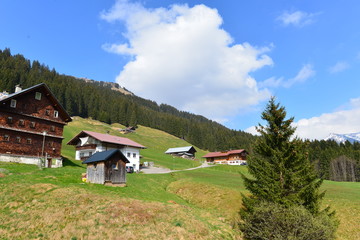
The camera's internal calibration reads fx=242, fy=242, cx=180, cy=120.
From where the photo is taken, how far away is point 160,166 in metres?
73.2

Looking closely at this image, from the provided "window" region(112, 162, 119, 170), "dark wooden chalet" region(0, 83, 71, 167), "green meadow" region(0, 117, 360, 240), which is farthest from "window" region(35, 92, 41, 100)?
"window" region(112, 162, 119, 170)

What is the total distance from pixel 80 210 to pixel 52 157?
29.0 m

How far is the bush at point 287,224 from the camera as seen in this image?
→ 1906 cm

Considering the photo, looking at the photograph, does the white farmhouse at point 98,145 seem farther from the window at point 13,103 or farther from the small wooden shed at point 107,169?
the small wooden shed at point 107,169

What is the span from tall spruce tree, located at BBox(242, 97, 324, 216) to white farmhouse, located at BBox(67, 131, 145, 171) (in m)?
41.9

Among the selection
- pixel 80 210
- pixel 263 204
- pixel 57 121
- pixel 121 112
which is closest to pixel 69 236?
pixel 80 210

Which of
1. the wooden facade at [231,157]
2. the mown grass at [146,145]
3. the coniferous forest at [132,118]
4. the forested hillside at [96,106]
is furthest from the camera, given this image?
the forested hillside at [96,106]

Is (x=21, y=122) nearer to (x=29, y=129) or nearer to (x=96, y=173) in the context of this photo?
(x=29, y=129)

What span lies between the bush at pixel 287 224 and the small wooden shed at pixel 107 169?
1936 cm

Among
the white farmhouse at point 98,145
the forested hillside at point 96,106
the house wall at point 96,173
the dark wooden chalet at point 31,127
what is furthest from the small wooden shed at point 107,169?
the forested hillside at point 96,106

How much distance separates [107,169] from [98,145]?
1079 inches

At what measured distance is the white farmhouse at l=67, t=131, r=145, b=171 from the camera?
59.0 meters

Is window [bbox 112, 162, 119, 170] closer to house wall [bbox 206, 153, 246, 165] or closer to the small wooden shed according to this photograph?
the small wooden shed

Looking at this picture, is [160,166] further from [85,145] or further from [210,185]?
[210,185]
